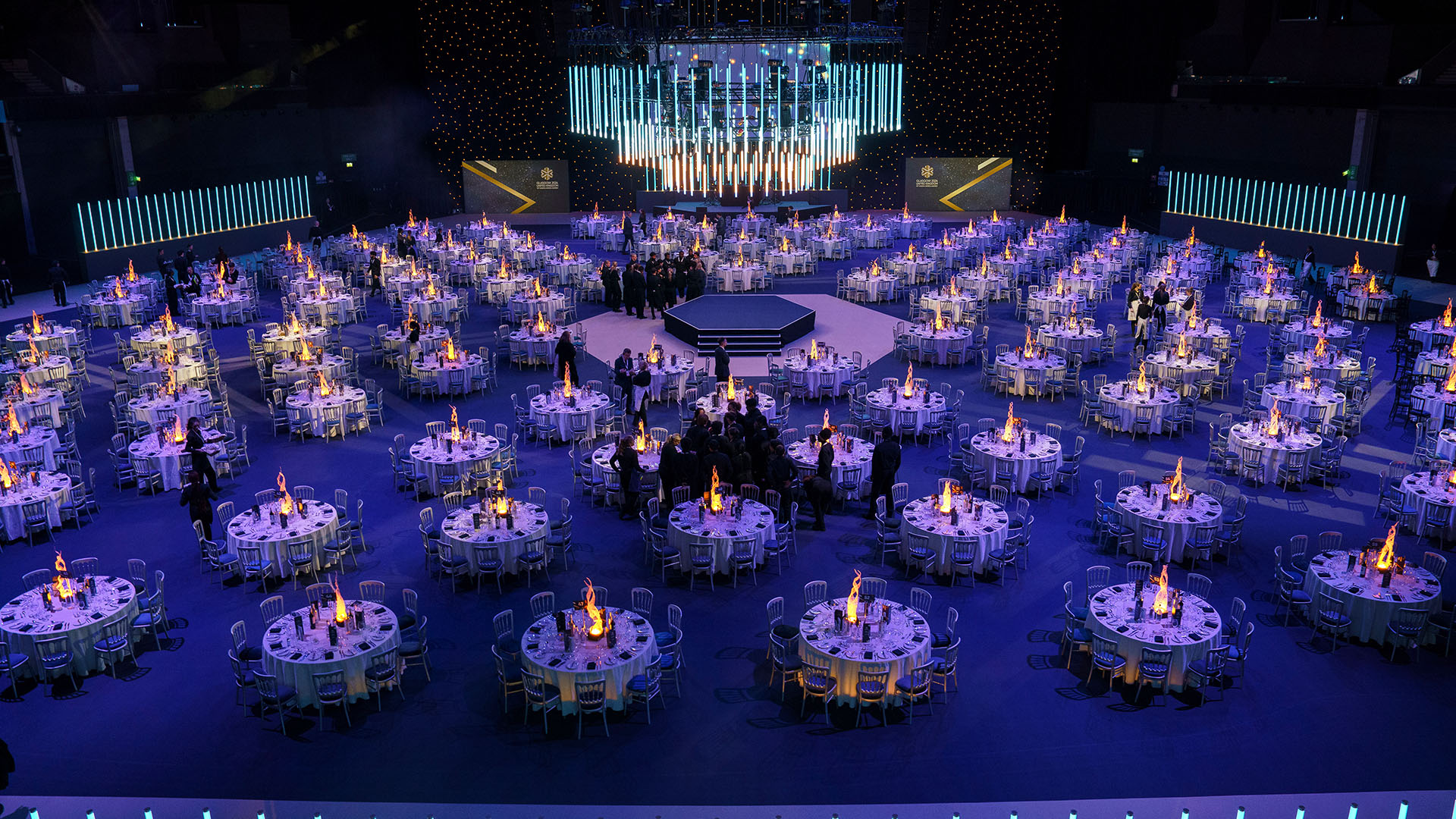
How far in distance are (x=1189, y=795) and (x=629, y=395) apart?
39.5 feet

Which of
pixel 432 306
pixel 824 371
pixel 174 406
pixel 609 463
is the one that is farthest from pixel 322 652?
pixel 432 306

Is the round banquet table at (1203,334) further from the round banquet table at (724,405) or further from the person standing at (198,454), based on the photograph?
the person standing at (198,454)

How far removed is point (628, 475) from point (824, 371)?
250 inches

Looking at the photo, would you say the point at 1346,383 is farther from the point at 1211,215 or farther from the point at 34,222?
the point at 34,222

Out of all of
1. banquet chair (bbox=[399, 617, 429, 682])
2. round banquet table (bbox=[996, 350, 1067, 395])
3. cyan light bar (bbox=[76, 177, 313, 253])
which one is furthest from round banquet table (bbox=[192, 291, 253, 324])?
round banquet table (bbox=[996, 350, 1067, 395])

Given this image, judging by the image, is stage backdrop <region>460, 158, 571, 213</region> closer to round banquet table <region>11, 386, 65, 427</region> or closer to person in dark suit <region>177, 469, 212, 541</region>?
round banquet table <region>11, 386, 65, 427</region>

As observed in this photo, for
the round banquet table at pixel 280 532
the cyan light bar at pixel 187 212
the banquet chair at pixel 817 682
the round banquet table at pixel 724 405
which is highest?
the cyan light bar at pixel 187 212

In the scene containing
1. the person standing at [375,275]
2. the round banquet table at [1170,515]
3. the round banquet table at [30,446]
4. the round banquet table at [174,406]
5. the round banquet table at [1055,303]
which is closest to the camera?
the round banquet table at [1170,515]

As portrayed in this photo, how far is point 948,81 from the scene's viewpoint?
43156 millimetres

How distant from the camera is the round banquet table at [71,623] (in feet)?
38.7

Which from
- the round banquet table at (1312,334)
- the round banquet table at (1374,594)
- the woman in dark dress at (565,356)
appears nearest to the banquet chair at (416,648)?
the woman in dark dress at (565,356)

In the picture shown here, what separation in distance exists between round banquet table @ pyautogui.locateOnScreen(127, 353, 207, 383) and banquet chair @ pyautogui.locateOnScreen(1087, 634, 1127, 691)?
16.9m

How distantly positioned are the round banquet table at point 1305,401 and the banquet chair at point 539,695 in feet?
A: 44.2

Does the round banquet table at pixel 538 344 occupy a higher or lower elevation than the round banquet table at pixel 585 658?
higher
